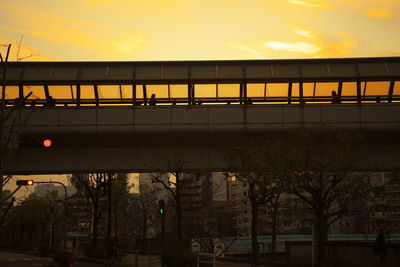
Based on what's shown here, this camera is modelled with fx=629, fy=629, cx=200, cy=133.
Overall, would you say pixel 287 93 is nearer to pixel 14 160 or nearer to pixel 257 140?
pixel 257 140

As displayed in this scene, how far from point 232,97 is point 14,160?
40.4 feet

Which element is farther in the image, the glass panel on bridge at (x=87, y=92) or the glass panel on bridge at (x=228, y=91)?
the glass panel on bridge at (x=87, y=92)

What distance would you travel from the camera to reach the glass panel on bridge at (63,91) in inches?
1390

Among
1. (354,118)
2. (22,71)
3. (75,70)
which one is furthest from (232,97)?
(22,71)

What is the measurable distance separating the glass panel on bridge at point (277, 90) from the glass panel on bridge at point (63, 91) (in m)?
10.9

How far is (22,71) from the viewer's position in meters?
35.1

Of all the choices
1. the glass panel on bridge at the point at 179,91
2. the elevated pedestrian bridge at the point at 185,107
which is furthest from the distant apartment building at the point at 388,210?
the glass panel on bridge at the point at 179,91

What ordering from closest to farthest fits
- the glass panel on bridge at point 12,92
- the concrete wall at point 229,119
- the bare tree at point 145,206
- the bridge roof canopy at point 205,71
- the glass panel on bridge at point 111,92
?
the concrete wall at point 229,119
the bridge roof canopy at point 205,71
the glass panel on bridge at point 111,92
the glass panel on bridge at point 12,92
the bare tree at point 145,206

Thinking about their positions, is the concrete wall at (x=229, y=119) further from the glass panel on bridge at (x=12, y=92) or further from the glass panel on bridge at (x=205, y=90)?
the glass panel on bridge at (x=12, y=92)

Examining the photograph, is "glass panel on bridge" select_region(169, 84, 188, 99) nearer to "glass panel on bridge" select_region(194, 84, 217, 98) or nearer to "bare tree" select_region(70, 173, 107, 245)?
"glass panel on bridge" select_region(194, 84, 217, 98)

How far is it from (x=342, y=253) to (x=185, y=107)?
429 inches

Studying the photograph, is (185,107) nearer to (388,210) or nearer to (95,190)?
(95,190)

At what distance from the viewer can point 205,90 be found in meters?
34.8

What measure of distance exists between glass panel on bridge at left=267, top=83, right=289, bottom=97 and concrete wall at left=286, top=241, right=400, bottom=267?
846 cm
